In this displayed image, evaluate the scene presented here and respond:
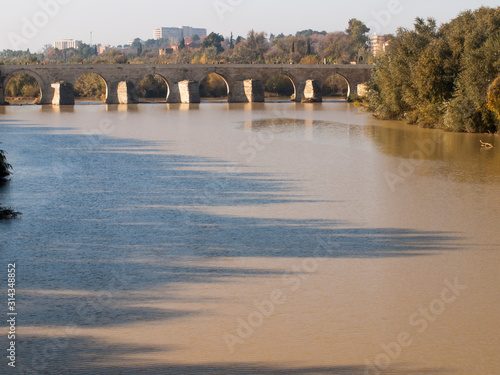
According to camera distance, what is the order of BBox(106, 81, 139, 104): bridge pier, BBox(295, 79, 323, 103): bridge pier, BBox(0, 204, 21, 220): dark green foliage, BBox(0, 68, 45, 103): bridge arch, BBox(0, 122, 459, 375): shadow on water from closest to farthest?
1. BBox(0, 122, 459, 375): shadow on water
2. BBox(0, 204, 21, 220): dark green foliage
3. BBox(0, 68, 45, 103): bridge arch
4. BBox(106, 81, 139, 104): bridge pier
5. BBox(295, 79, 323, 103): bridge pier

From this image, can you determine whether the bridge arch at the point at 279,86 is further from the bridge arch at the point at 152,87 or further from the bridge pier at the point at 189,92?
the bridge pier at the point at 189,92

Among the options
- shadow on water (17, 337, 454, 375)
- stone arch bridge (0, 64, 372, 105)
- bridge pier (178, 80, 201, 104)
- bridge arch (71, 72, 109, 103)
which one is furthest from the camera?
bridge arch (71, 72, 109, 103)

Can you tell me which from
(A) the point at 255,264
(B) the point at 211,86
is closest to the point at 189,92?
(B) the point at 211,86

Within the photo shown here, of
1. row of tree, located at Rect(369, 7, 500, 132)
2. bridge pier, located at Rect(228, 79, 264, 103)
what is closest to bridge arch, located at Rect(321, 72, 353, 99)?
bridge pier, located at Rect(228, 79, 264, 103)

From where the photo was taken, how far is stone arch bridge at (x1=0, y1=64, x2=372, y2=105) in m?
36.8

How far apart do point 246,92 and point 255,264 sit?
3416 centimetres

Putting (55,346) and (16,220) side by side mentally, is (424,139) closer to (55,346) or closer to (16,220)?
(16,220)

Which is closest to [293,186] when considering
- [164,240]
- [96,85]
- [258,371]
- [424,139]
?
[164,240]

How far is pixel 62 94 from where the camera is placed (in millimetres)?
36250

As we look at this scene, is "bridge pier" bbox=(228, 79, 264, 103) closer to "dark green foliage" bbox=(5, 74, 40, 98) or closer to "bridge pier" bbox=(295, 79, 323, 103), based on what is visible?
"bridge pier" bbox=(295, 79, 323, 103)

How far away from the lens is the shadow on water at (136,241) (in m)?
5.93

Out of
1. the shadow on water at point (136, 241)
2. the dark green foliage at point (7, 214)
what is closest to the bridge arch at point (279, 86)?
the shadow on water at point (136, 241)

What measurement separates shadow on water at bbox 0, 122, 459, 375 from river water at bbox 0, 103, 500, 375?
0.02m

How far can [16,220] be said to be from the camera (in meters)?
9.34
